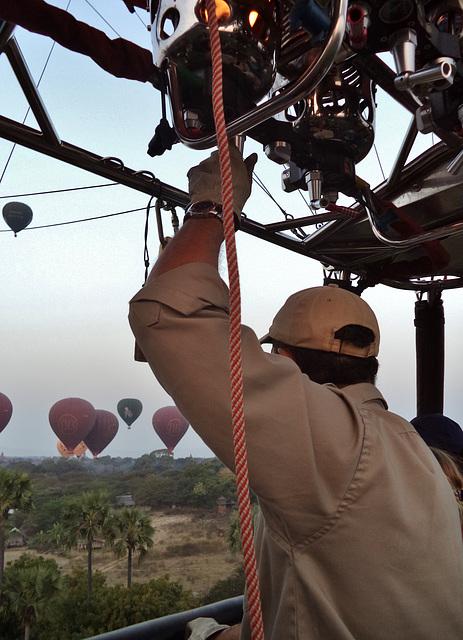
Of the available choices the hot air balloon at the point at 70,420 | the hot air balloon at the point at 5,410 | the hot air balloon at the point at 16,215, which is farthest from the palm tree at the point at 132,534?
the hot air balloon at the point at 16,215

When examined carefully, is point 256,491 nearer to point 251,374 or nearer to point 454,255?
point 251,374

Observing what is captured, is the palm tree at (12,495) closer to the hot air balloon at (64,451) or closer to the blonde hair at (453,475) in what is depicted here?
the hot air balloon at (64,451)

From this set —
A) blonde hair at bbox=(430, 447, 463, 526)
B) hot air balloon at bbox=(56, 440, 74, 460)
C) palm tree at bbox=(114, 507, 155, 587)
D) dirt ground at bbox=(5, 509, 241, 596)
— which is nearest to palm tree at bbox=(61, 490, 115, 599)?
palm tree at bbox=(114, 507, 155, 587)

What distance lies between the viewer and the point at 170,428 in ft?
51.2

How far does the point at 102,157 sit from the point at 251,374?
1014 mm

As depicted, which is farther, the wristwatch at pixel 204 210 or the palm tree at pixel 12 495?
the palm tree at pixel 12 495

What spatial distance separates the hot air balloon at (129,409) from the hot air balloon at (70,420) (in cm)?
142

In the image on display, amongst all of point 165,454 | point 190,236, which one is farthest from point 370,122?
point 165,454

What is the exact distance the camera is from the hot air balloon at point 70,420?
15062 mm

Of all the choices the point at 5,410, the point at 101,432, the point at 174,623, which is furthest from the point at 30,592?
the point at 174,623

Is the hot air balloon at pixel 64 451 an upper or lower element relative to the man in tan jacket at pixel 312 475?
lower

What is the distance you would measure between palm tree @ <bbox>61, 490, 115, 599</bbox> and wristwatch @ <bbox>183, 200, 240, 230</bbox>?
17.5m

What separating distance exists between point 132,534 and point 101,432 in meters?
3.42

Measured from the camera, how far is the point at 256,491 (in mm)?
607
